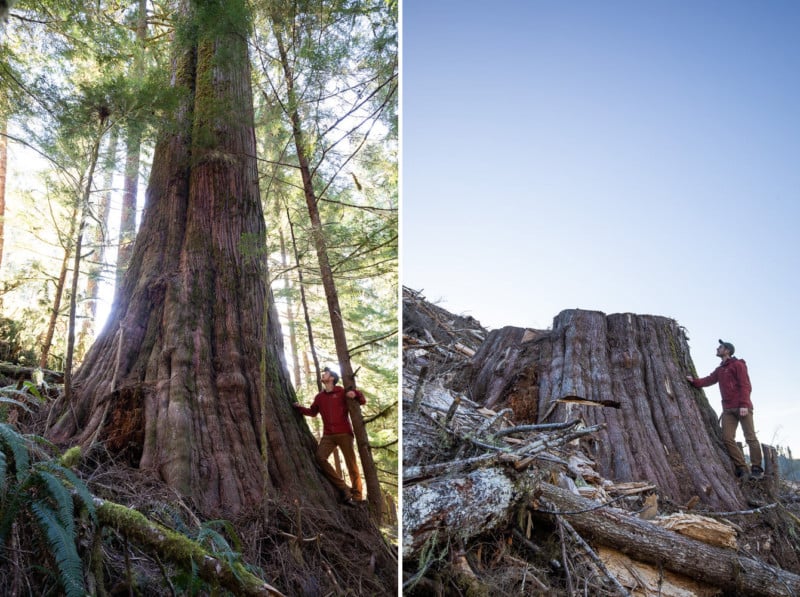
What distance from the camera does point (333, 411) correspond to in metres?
3.23

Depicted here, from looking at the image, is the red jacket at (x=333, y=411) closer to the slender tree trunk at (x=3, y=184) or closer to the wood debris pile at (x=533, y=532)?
the wood debris pile at (x=533, y=532)

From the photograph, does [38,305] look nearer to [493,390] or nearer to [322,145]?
[322,145]

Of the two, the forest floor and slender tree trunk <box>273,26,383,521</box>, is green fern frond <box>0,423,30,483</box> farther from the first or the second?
slender tree trunk <box>273,26,383,521</box>

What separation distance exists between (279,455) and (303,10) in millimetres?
2650

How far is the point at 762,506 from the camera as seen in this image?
2.25 metres

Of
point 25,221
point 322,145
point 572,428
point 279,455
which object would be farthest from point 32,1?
point 572,428

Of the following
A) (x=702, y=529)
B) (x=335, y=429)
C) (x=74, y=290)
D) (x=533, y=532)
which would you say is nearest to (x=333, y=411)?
(x=335, y=429)

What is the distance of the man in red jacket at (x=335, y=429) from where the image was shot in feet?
9.66

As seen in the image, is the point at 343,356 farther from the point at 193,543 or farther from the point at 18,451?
the point at 18,451

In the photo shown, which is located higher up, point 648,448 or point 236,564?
point 648,448

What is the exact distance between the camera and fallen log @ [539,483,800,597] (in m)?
1.70

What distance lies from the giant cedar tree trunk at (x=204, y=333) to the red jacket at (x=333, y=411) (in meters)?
0.20

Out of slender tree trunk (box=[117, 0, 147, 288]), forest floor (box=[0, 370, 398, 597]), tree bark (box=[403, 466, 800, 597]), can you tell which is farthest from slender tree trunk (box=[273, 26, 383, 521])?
tree bark (box=[403, 466, 800, 597])

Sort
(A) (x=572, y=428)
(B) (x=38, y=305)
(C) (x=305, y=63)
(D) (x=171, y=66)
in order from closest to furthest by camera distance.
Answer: (A) (x=572, y=428) < (C) (x=305, y=63) < (B) (x=38, y=305) < (D) (x=171, y=66)
